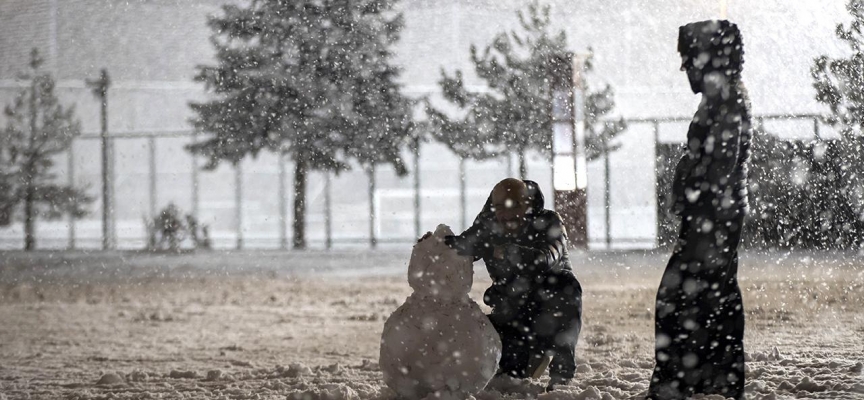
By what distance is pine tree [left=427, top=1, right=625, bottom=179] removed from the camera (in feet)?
12.8

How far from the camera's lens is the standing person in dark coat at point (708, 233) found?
2012mm


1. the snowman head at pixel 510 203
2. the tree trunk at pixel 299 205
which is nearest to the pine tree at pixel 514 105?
the tree trunk at pixel 299 205

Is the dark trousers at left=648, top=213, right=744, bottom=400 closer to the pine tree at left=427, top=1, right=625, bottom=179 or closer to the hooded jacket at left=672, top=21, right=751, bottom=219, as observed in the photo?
the hooded jacket at left=672, top=21, right=751, bottom=219

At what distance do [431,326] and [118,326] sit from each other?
3143 millimetres

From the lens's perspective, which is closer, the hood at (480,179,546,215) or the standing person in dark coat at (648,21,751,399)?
the standing person in dark coat at (648,21,751,399)

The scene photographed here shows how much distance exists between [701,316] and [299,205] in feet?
9.40

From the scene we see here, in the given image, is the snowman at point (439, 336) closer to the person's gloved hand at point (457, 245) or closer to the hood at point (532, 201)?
the person's gloved hand at point (457, 245)

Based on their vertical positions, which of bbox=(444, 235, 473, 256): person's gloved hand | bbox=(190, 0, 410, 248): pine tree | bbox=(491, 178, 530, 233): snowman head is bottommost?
bbox=(444, 235, 473, 256): person's gloved hand

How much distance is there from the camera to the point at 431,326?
6.89ft

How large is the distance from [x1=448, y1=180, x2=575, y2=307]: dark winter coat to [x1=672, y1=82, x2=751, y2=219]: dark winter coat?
341mm

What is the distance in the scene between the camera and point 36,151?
5289 millimetres

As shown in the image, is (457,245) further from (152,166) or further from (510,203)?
(152,166)

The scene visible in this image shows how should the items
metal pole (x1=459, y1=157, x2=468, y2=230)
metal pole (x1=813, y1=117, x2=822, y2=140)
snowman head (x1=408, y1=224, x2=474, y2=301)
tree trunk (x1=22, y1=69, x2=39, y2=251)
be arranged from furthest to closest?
tree trunk (x1=22, y1=69, x2=39, y2=251)
metal pole (x1=459, y1=157, x2=468, y2=230)
metal pole (x1=813, y1=117, x2=822, y2=140)
snowman head (x1=408, y1=224, x2=474, y2=301)

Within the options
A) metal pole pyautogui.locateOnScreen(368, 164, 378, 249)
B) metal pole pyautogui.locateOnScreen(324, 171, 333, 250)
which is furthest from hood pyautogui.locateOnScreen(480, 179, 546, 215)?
metal pole pyautogui.locateOnScreen(324, 171, 333, 250)
